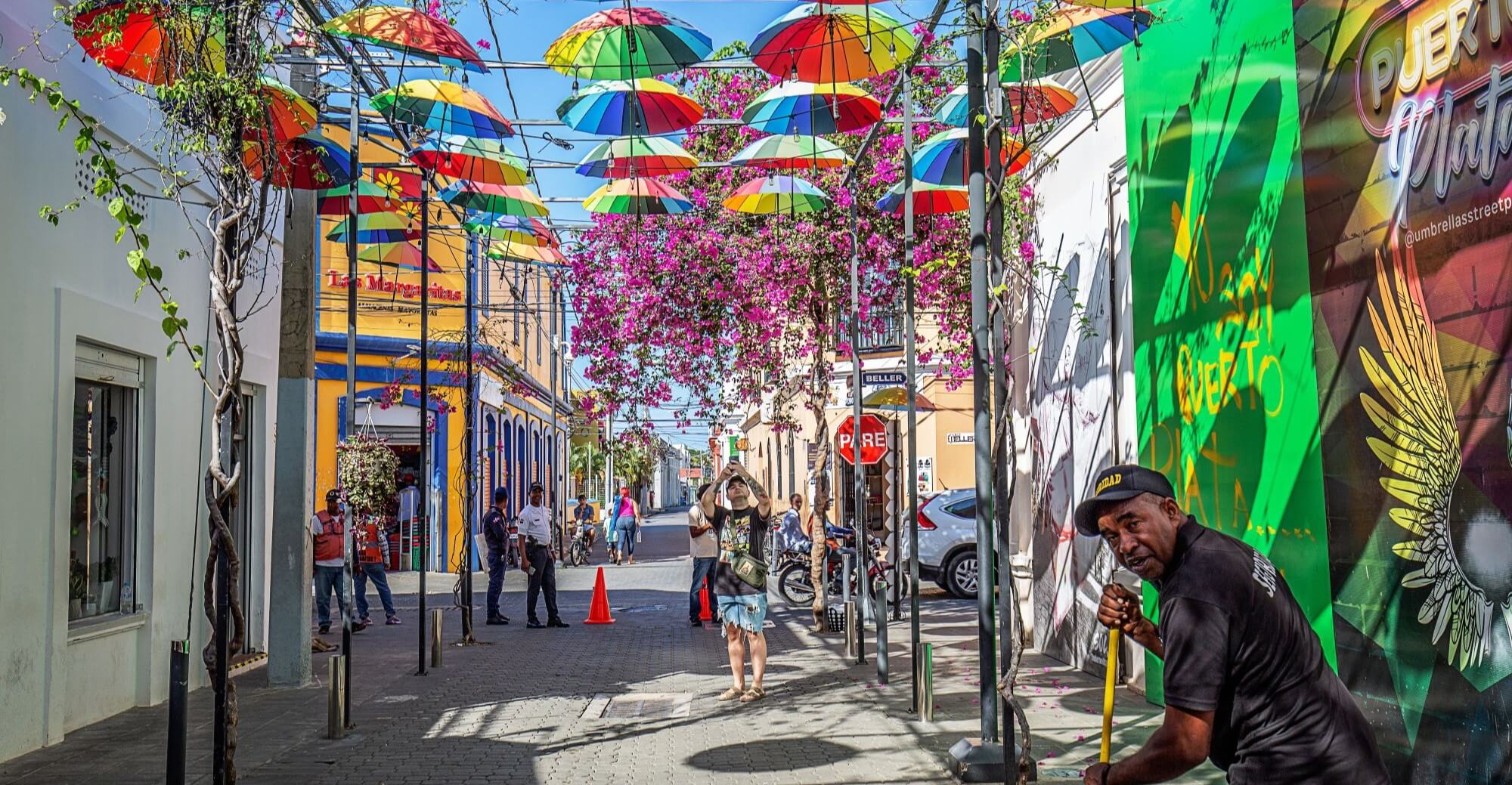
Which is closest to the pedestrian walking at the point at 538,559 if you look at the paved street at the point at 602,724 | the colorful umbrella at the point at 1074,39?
the paved street at the point at 602,724

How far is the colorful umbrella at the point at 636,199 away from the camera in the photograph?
13.4m

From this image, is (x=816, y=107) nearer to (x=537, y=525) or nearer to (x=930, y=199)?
(x=930, y=199)

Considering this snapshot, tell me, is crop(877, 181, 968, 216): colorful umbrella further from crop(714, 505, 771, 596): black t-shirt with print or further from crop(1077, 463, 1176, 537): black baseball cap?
crop(1077, 463, 1176, 537): black baseball cap

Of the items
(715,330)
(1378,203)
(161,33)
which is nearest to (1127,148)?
(1378,203)

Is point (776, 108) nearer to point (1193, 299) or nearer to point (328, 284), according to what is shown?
point (1193, 299)

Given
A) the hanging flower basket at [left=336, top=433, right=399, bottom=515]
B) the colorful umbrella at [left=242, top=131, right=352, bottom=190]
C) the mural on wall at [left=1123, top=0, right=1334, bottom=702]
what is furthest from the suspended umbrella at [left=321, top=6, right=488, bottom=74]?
the hanging flower basket at [left=336, top=433, right=399, bottom=515]

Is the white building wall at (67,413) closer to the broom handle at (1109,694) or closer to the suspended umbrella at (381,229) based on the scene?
the suspended umbrella at (381,229)

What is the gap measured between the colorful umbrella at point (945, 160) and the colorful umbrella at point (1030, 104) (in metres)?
0.14

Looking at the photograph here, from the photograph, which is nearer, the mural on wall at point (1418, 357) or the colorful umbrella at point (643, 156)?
the mural on wall at point (1418, 357)

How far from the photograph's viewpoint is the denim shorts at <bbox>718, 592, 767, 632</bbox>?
1043cm

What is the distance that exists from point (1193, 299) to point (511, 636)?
1004 centimetres

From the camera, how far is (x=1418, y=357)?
20.0ft

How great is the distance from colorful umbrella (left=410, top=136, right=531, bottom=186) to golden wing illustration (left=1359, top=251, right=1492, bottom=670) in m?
8.09

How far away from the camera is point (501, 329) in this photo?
1460 inches
